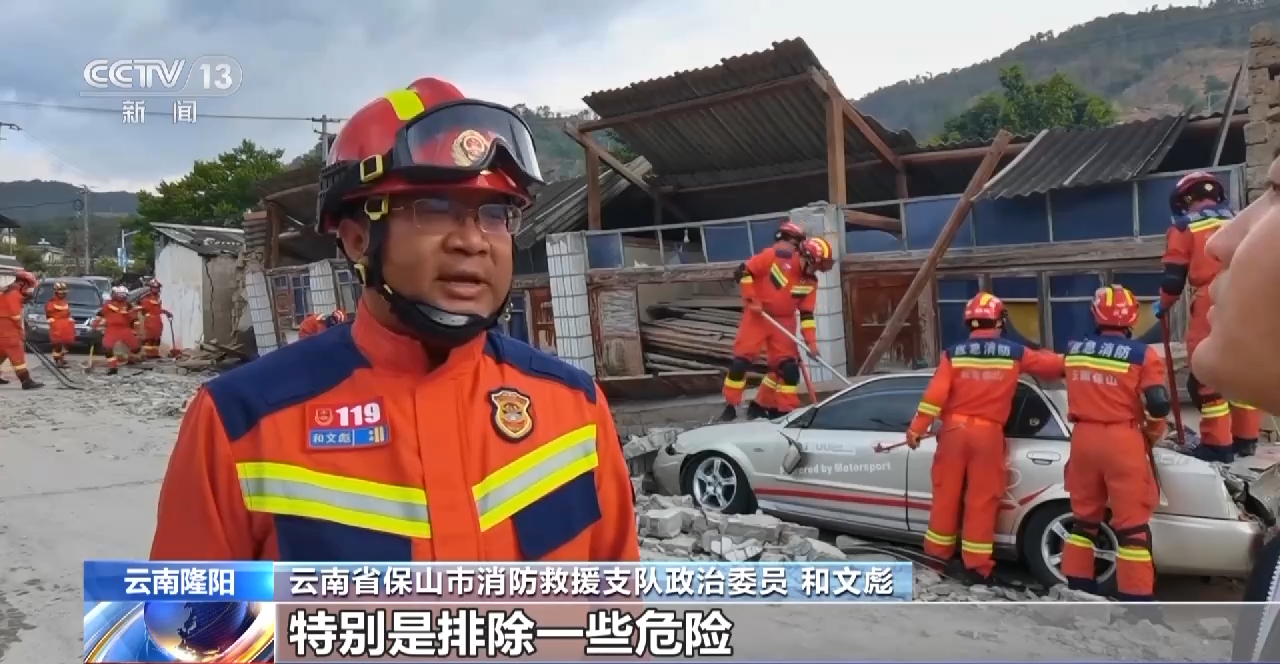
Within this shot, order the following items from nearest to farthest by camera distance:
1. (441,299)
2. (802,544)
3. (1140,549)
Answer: (441,299) < (1140,549) < (802,544)

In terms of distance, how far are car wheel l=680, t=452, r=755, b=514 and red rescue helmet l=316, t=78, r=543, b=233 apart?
5699 millimetres

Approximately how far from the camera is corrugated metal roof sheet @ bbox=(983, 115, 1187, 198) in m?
9.41

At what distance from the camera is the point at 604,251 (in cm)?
1404

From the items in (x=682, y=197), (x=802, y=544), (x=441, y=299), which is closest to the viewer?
(x=441, y=299)

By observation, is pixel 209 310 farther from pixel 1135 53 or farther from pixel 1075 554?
pixel 1135 53

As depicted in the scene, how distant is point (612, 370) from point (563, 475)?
40.1 ft

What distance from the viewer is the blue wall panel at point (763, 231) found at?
484 inches

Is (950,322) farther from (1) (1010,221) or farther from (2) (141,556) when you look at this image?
(2) (141,556)

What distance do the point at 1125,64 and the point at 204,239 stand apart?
84.3m

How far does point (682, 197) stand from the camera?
15.5 metres

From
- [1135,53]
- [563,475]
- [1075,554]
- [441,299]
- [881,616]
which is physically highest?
[1135,53]

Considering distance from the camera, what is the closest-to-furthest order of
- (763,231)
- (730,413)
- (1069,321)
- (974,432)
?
(974,432)
(730,413)
(1069,321)
(763,231)

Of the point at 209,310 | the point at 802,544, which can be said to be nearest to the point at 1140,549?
the point at 802,544

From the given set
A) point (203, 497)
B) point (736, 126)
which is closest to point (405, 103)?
point (203, 497)
